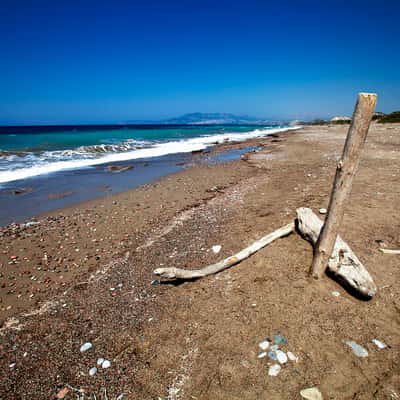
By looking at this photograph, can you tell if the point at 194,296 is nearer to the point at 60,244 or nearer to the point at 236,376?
the point at 236,376

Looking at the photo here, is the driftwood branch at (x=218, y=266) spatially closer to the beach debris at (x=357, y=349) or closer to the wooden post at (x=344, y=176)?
the wooden post at (x=344, y=176)

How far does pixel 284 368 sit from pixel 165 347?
1.48 meters

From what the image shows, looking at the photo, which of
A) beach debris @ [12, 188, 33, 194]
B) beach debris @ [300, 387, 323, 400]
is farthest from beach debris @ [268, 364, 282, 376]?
beach debris @ [12, 188, 33, 194]

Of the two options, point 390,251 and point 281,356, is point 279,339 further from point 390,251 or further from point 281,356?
point 390,251

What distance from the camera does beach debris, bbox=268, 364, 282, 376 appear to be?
2711 mm

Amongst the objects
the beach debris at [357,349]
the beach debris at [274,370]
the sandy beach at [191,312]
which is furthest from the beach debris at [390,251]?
the beach debris at [274,370]

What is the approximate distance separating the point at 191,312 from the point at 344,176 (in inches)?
118

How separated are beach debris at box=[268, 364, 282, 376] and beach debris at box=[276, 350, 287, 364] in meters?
0.07

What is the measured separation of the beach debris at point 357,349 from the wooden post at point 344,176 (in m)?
1.08

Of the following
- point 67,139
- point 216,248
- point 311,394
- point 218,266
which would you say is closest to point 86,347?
point 218,266

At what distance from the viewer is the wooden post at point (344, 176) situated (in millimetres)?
3182

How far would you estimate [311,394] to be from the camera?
2482 millimetres

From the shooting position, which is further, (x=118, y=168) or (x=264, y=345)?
(x=118, y=168)

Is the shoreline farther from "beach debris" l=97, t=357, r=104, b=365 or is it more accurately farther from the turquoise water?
the turquoise water
